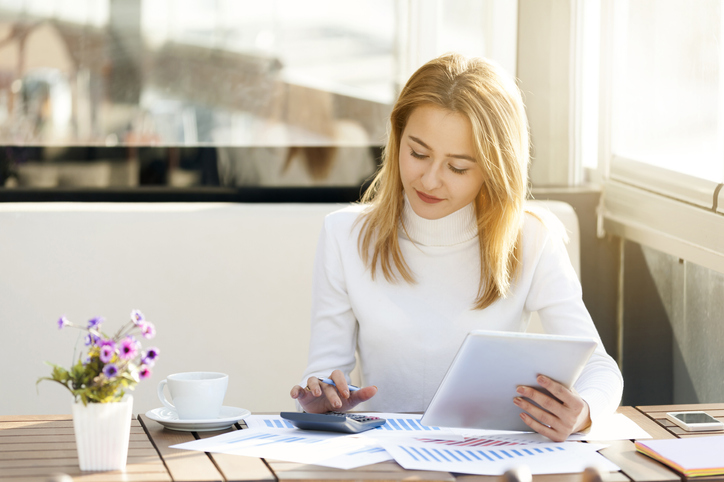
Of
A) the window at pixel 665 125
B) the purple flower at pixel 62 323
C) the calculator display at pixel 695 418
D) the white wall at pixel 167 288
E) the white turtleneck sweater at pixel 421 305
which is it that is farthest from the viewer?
the white wall at pixel 167 288

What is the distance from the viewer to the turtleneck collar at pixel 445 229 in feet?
5.89

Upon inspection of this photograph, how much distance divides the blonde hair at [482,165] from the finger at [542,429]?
45 cm

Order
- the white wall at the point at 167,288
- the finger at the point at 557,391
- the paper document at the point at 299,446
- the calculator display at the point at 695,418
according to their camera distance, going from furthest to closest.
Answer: the white wall at the point at 167,288 → the calculator display at the point at 695,418 → the finger at the point at 557,391 → the paper document at the point at 299,446

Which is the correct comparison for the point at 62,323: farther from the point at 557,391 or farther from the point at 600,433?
the point at 600,433

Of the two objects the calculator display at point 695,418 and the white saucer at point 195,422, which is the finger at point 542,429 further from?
the white saucer at point 195,422

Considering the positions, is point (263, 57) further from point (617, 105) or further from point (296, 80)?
point (617, 105)

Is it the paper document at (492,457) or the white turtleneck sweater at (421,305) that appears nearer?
the paper document at (492,457)

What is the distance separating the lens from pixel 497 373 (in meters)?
1.25

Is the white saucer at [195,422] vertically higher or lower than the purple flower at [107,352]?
lower

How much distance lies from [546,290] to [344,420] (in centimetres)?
64

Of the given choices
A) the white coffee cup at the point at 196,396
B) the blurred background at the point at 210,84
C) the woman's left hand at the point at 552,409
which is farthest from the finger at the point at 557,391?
the blurred background at the point at 210,84

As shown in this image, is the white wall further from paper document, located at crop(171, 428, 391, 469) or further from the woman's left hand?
the woman's left hand

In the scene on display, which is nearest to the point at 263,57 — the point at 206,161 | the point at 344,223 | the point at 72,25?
the point at 206,161

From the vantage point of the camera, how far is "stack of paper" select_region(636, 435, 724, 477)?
1.13 metres
